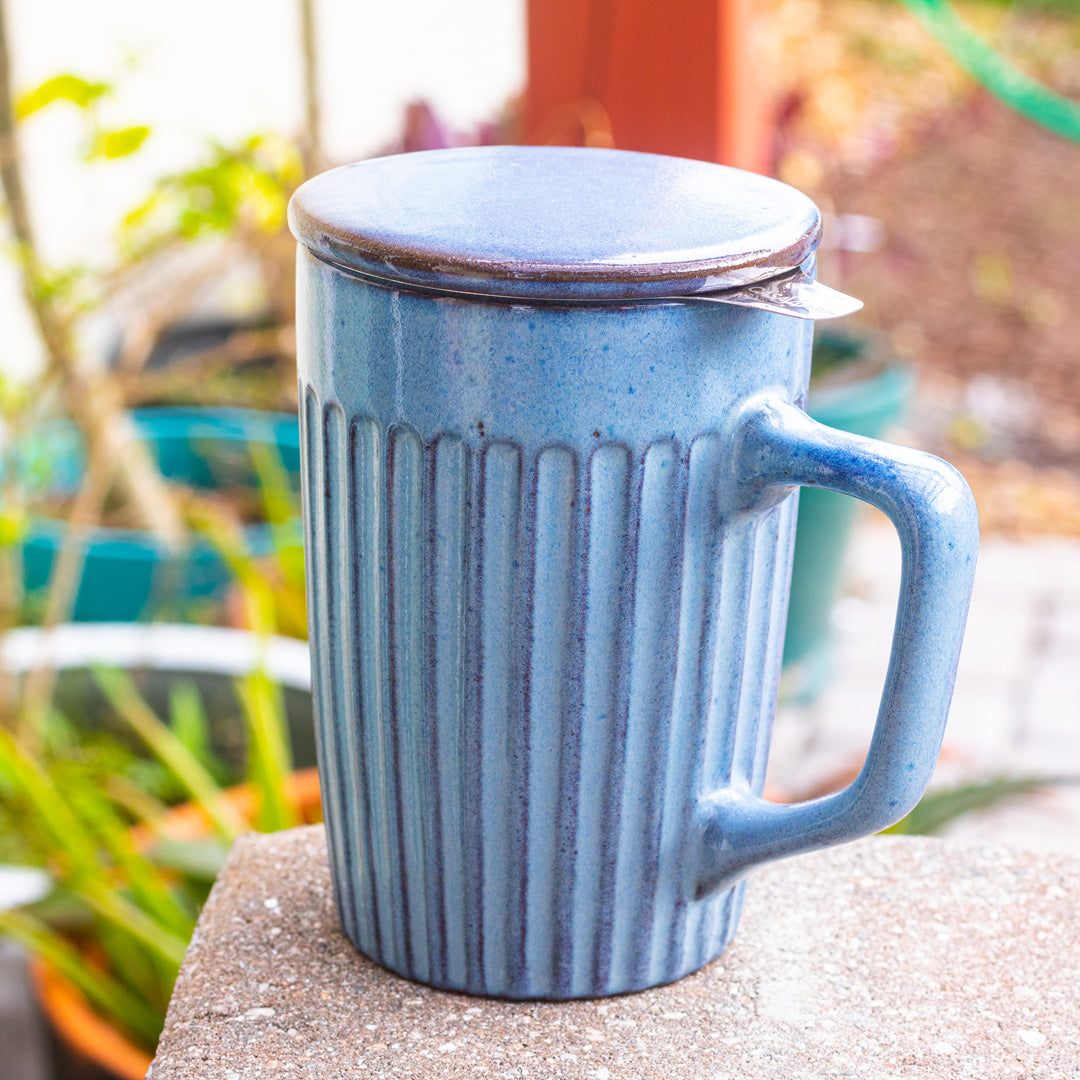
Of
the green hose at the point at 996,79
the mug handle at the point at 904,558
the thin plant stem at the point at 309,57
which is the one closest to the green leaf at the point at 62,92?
the mug handle at the point at 904,558

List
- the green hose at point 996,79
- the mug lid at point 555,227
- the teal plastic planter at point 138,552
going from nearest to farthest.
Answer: the mug lid at point 555,227
the teal plastic planter at point 138,552
the green hose at point 996,79

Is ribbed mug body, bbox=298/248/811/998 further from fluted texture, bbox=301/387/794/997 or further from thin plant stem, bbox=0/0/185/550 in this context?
thin plant stem, bbox=0/0/185/550

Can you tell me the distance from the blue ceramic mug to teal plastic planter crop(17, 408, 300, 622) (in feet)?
4.12

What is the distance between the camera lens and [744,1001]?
749mm

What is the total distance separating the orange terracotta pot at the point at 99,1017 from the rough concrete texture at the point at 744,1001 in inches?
16.3

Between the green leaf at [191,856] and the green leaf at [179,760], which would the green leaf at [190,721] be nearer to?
the green leaf at [179,760]

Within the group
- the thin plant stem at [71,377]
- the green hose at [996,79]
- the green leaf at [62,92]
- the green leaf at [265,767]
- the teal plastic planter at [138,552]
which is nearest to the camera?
the green leaf at [62,92]

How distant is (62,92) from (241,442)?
3.85 feet

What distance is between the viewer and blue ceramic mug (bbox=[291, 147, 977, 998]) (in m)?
0.59

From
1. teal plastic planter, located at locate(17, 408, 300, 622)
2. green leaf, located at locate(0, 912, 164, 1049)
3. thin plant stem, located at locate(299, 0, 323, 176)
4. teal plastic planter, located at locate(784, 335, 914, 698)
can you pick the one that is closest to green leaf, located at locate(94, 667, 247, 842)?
green leaf, located at locate(0, 912, 164, 1049)

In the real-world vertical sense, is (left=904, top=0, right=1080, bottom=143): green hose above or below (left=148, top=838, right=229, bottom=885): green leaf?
above

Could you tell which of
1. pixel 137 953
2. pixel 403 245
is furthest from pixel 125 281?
pixel 403 245

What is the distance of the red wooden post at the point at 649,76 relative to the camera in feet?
6.82

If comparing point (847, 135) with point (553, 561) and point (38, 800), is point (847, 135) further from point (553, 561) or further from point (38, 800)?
point (553, 561)
